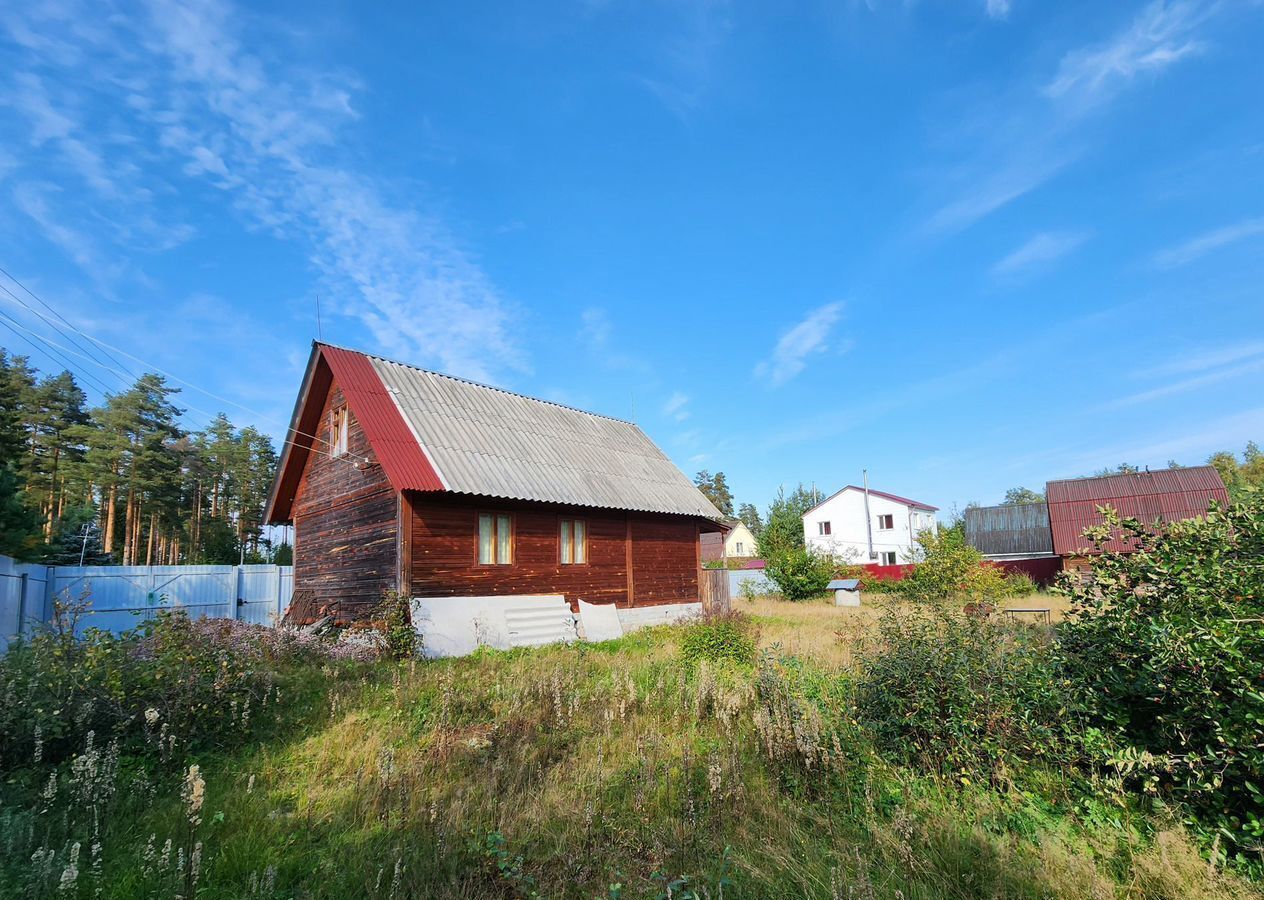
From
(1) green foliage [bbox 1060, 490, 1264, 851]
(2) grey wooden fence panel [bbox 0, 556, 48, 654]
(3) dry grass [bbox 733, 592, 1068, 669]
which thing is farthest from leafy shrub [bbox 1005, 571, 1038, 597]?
(2) grey wooden fence panel [bbox 0, 556, 48, 654]

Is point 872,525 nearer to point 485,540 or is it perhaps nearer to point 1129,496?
point 1129,496

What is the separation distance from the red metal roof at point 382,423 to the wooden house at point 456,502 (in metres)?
0.03

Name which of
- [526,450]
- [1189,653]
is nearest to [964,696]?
[1189,653]

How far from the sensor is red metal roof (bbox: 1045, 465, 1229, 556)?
30.3 meters

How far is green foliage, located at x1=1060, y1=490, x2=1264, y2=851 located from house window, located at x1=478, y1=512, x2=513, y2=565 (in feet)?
36.3

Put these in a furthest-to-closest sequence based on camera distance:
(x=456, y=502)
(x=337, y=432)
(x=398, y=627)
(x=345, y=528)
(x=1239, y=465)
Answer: (x=1239, y=465), (x=337, y=432), (x=345, y=528), (x=456, y=502), (x=398, y=627)

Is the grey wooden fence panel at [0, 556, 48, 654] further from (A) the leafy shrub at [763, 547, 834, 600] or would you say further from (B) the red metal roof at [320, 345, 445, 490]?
(A) the leafy shrub at [763, 547, 834, 600]

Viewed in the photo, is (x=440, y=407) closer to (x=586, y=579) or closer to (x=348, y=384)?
(x=348, y=384)

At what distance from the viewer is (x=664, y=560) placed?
1831 cm

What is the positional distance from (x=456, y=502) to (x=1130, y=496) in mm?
34914

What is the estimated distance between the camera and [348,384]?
14.1m

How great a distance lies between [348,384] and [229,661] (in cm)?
806

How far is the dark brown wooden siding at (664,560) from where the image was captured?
1742 cm

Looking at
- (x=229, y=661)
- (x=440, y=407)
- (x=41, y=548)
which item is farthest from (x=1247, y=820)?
(x=41, y=548)
